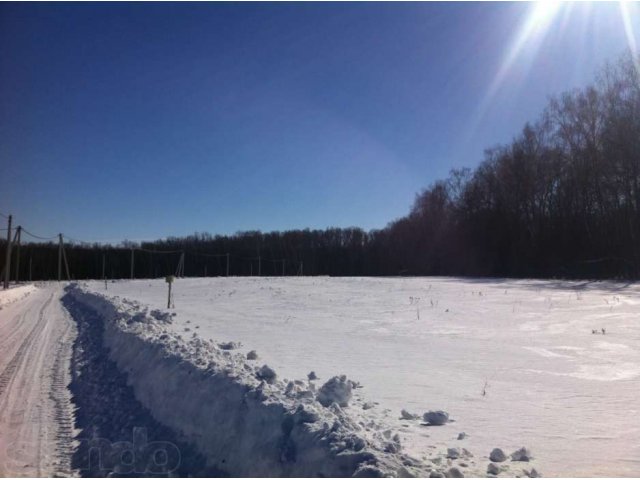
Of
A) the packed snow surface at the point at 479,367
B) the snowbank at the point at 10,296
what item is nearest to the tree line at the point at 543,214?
the packed snow surface at the point at 479,367

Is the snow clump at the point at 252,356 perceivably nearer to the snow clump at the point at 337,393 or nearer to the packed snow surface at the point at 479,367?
the packed snow surface at the point at 479,367

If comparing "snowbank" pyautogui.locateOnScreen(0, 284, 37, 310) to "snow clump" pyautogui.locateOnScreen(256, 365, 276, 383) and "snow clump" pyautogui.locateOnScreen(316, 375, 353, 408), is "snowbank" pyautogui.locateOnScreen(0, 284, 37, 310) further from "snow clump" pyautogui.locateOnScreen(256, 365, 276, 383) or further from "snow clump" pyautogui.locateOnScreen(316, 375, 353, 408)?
"snow clump" pyautogui.locateOnScreen(316, 375, 353, 408)

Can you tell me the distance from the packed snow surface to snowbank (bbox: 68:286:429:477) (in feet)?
1.75

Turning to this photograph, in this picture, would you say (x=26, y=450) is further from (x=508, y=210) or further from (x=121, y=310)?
(x=508, y=210)

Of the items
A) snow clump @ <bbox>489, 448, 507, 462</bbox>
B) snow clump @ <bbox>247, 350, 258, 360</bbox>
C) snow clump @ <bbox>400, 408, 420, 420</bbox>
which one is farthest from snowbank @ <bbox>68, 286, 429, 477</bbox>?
snow clump @ <bbox>489, 448, 507, 462</bbox>

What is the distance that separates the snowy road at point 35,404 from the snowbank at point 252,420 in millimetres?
1081

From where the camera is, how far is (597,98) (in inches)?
1623

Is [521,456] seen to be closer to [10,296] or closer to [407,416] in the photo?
[407,416]

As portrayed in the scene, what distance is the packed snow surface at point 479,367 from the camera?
4887mm

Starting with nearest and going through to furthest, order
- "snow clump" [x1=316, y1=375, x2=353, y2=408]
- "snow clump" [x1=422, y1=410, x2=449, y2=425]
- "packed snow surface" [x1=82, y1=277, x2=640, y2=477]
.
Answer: "packed snow surface" [x1=82, y1=277, x2=640, y2=477] → "snow clump" [x1=422, y1=410, x2=449, y2=425] → "snow clump" [x1=316, y1=375, x2=353, y2=408]

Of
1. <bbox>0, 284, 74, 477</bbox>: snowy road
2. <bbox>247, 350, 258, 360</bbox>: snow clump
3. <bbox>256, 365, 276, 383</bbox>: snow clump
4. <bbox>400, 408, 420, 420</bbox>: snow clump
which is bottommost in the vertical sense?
<bbox>0, 284, 74, 477</bbox>: snowy road

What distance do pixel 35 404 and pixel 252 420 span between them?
3.58m

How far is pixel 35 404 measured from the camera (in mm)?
6871

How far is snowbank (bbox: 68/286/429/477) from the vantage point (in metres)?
4.23
